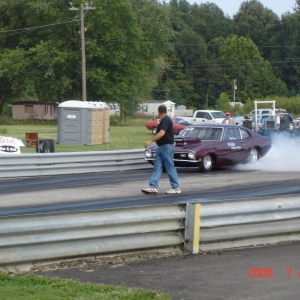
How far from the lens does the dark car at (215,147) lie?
56.9 ft

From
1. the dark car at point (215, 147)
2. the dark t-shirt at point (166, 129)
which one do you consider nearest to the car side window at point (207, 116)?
the dark car at point (215, 147)

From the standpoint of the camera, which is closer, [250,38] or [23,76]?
[23,76]

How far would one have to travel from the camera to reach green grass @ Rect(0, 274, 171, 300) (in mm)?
5695

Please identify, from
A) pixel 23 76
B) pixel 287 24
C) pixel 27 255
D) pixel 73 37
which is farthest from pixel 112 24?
pixel 287 24

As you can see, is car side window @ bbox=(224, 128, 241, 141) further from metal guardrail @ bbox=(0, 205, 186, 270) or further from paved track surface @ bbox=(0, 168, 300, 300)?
metal guardrail @ bbox=(0, 205, 186, 270)

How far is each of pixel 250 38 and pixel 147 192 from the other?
394 feet

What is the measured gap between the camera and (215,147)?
1794cm

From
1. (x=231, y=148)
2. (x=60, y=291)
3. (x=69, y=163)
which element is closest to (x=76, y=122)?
(x=69, y=163)

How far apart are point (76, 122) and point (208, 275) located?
1077 inches

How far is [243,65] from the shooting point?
115 m

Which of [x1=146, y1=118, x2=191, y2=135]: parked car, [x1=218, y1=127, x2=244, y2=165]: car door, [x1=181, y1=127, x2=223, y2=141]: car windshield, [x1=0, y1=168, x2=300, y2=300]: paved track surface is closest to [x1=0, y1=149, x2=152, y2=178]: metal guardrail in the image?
[x1=0, y1=168, x2=300, y2=300]: paved track surface

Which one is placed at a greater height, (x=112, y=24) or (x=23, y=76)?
(x=112, y=24)

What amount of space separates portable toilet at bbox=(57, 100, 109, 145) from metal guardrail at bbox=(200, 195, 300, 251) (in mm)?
25170

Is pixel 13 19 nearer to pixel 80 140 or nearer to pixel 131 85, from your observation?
pixel 131 85
